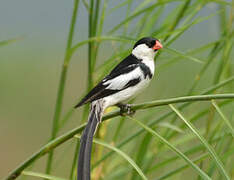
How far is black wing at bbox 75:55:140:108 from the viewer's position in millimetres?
1304

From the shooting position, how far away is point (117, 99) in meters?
1.45

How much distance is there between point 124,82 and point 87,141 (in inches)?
13.1

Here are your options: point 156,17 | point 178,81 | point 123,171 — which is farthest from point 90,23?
point 123,171

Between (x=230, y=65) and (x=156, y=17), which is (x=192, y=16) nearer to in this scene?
(x=156, y=17)

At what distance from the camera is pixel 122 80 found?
1444mm

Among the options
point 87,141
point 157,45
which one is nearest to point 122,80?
point 157,45

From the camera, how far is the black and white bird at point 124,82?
131 cm

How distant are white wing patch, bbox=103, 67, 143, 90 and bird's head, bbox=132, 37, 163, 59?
11 cm

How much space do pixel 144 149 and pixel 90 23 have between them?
0.45 meters

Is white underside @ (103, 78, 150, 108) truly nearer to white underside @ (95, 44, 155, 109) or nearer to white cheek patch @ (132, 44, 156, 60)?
white underside @ (95, 44, 155, 109)

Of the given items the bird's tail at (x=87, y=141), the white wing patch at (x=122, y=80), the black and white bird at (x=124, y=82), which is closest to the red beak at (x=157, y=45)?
the black and white bird at (x=124, y=82)

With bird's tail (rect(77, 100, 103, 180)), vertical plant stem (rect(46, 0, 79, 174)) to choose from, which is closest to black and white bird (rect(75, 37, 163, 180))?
bird's tail (rect(77, 100, 103, 180))

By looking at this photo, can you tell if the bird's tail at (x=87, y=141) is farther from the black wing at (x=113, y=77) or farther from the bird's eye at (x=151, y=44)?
the bird's eye at (x=151, y=44)

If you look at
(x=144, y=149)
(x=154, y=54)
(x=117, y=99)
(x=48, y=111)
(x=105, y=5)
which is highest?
(x=48, y=111)
